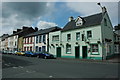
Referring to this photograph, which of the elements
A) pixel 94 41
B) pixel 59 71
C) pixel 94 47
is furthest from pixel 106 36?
pixel 59 71

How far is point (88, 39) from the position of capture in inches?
945

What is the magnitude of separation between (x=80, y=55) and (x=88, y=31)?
4886 mm

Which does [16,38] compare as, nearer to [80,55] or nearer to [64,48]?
[64,48]

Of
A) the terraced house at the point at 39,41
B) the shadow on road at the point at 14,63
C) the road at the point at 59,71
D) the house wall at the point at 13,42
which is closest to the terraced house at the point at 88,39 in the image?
the terraced house at the point at 39,41

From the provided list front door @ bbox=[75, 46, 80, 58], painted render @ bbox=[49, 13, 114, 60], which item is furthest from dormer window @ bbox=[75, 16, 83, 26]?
front door @ bbox=[75, 46, 80, 58]

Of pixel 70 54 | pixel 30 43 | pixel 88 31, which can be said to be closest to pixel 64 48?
pixel 70 54

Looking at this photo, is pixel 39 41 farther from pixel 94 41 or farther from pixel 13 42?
pixel 13 42

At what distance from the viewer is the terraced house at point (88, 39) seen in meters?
22.5

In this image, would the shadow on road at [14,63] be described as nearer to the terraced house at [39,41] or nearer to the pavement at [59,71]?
the pavement at [59,71]

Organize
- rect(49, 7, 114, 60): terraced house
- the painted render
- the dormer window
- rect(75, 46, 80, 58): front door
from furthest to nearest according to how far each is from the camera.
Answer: the dormer window
rect(75, 46, 80, 58): front door
rect(49, 7, 114, 60): terraced house
the painted render

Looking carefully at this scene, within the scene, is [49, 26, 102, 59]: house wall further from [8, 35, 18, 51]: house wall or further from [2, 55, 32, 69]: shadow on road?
[8, 35, 18, 51]: house wall

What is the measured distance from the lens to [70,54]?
2692 cm

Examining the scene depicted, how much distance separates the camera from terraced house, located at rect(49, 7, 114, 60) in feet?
73.7

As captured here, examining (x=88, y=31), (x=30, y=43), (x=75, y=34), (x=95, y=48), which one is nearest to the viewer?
(x=95, y=48)
